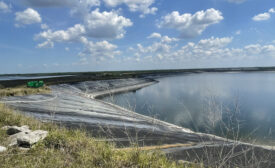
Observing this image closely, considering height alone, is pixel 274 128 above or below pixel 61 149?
below

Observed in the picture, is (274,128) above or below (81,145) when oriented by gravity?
below

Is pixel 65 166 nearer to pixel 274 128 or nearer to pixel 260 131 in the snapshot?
pixel 260 131

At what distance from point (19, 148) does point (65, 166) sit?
60.6 inches

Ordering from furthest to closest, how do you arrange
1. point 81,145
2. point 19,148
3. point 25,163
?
point 81,145
point 19,148
point 25,163

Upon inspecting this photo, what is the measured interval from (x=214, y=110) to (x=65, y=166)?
353cm

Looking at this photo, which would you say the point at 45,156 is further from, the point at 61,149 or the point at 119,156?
the point at 119,156

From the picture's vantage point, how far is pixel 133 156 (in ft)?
14.4

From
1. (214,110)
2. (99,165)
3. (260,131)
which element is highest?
(214,110)

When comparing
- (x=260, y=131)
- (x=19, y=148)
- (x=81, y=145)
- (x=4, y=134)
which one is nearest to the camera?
(x=19, y=148)

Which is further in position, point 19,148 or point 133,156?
point 19,148

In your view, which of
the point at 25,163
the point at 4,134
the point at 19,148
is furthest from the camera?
the point at 4,134

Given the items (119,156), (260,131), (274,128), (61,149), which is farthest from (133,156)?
(274,128)

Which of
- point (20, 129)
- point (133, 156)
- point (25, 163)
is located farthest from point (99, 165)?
point (20, 129)

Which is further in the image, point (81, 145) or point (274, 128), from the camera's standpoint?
point (274, 128)
